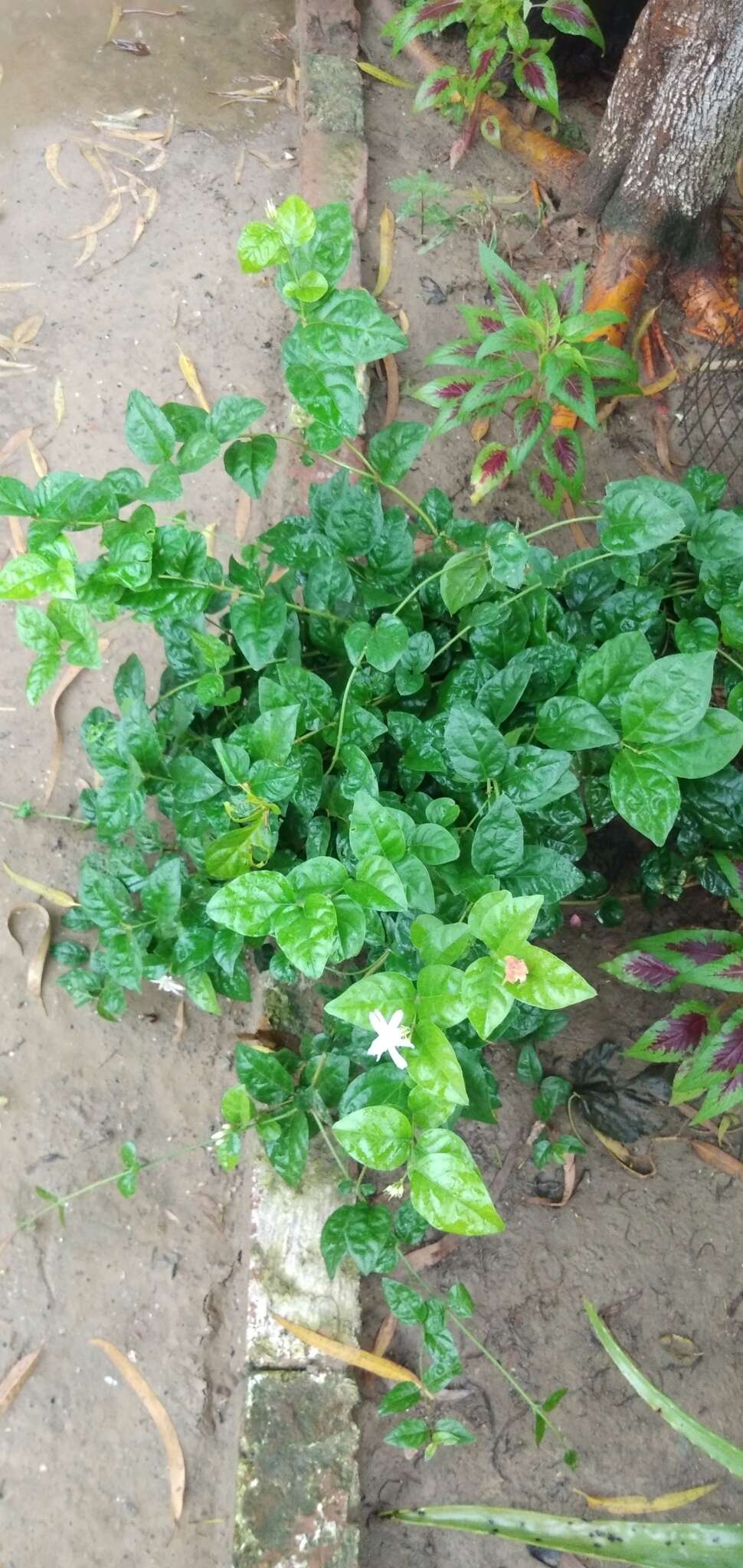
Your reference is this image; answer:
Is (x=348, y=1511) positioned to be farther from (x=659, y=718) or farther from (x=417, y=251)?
(x=417, y=251)

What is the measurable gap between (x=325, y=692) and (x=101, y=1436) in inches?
55.9

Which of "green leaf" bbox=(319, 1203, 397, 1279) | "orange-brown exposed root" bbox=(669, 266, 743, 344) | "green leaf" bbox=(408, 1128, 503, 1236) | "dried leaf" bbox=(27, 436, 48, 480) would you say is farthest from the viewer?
"orange-brown exposed root" bbox=(669, 266, 743, 344)

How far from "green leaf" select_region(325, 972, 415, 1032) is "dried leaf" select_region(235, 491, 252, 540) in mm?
1790

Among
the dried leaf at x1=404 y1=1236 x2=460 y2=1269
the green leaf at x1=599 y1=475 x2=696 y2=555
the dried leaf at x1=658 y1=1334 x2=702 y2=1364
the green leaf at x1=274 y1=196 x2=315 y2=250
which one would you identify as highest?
the green leaf at x1=274 y1=196 x2=315 y2=250

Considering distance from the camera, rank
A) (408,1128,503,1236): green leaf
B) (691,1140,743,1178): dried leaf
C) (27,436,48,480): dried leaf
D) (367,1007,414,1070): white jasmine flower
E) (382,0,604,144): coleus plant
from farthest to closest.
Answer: (382,0,604,144): coleus plant < (27,436,48,480): dried leaf < (691,1140,743,1178): dried leaf < (367,1007,414,1070): white jasmine flower < (408,1128,503,1236): green leaf

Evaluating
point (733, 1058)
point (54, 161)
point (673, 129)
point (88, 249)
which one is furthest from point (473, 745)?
point (54, 161)

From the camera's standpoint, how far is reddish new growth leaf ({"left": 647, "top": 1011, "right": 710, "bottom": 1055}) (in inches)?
72.9

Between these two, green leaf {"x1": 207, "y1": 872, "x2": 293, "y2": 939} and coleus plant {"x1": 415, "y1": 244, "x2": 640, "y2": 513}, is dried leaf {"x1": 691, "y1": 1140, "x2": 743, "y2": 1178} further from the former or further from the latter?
coleus plant {"x1": 415, "y1": 244, "x2": 640, "y2": 513}

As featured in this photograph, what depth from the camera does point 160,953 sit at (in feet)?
6.21

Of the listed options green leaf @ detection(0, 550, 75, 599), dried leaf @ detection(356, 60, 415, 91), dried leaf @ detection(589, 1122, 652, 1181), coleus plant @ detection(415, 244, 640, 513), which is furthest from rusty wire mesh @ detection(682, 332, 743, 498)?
green leaf @ detection(0, 550, 75, 599)

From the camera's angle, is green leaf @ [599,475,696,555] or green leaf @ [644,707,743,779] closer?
green leaf @ [644,707,743,779]

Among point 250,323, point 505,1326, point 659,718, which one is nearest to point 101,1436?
point 505,1326

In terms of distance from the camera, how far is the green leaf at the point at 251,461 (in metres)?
1.57

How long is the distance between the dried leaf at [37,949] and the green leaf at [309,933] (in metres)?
1.12
